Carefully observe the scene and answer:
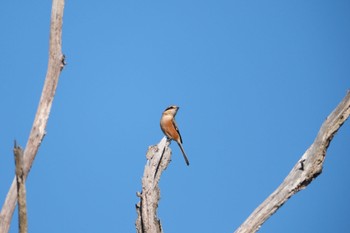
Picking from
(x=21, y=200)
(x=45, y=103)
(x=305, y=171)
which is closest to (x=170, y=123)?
(x=45, y=103)

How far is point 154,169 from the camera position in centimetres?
951

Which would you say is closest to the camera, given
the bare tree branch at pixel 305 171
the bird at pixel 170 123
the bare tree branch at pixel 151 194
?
the bare tree branch at pixel 305 171

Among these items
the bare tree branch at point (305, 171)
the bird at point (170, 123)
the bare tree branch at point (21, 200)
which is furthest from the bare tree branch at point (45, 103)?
the bird at point (170, 123)

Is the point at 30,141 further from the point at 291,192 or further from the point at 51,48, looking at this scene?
the point at 291,192

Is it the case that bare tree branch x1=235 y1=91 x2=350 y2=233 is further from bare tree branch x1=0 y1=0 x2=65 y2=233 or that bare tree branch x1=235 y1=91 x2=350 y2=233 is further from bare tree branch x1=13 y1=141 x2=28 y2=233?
bare tree branch x1=0 y1=0 x2=65 y2=233

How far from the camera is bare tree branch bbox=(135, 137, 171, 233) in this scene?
8938 millimetres

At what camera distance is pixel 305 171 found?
677cm

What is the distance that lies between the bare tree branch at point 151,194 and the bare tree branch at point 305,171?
2377 millimetres

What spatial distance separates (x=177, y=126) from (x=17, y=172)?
26.8 ft

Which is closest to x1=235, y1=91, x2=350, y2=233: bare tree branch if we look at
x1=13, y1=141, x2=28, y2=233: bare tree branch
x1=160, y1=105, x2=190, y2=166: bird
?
x1=13, y1=141, x2=28, y2=233: bare tree branch

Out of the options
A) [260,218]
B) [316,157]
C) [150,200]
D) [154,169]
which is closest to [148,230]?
[150,200]

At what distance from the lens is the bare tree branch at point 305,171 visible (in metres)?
6.66

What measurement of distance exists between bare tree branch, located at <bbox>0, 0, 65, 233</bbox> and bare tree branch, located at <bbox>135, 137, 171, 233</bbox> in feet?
8.50

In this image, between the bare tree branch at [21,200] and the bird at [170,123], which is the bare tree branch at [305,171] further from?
the bird at [170,123]
